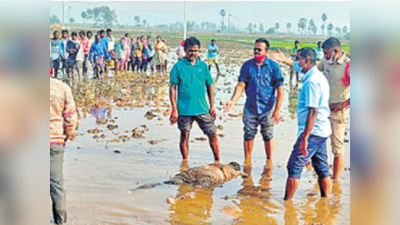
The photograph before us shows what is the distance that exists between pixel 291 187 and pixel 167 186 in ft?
4.82

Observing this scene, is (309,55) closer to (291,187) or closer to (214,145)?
(291,187)

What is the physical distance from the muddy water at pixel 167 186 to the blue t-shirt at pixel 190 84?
77 centimetres

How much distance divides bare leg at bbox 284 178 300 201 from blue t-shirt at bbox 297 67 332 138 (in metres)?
0.55

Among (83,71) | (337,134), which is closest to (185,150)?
(337,134)

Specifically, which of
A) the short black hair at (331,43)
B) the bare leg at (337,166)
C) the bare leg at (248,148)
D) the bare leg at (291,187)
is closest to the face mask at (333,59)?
the short black hair at (331,43)

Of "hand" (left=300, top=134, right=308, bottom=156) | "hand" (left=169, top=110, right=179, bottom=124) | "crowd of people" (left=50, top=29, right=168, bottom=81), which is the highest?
"crowd of people" (left=50, top=29, right=168, bottom=81)

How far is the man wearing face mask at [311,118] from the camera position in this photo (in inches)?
225

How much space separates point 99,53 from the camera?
2097 cm

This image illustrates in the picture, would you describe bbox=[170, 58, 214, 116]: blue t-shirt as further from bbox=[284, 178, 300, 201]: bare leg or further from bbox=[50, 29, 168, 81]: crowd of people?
bbox=[50, 29, 168, 81]: crowd of people

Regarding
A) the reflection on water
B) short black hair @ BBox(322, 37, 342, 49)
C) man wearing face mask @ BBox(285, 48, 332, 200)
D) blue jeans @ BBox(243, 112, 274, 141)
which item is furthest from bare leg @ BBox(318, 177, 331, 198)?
blue jeans @ BBox(243, 112, 274, 141)

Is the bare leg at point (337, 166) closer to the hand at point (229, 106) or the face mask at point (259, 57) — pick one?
the hand at point (229, 106)

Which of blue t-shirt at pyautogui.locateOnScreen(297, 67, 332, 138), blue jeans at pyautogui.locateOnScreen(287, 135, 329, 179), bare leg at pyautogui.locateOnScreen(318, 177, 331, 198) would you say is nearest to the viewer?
blue t-shirt at pyautogui.locateOnScreen(297, 67, 332, 138)

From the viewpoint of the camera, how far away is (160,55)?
2445cm

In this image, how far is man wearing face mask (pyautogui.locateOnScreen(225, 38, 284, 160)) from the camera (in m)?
7.77
